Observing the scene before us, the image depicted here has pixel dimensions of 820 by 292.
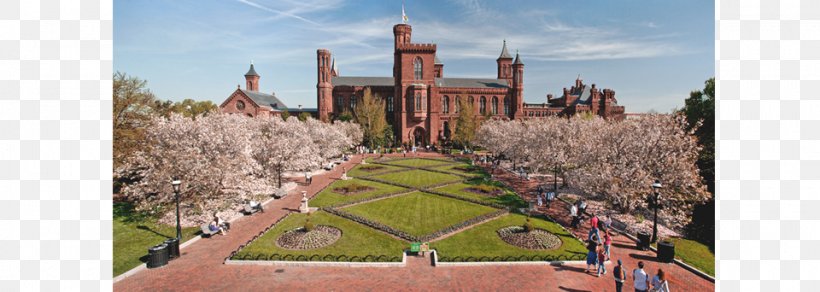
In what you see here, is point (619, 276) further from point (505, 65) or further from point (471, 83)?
point (505, 65)

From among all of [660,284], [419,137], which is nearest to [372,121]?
[419,137]

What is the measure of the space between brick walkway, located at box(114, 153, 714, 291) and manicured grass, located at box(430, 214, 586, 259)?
1.18 m

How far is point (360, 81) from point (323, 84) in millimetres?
8951

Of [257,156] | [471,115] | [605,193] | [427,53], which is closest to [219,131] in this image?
[257,156]

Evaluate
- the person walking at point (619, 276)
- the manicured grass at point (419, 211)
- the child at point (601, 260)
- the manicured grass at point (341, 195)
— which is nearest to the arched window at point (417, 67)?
the manicured grass at point (341, 195)

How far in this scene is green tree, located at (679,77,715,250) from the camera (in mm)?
17927

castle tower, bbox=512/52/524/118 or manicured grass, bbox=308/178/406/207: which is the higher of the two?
castle tower, bbox=512/52/524/118

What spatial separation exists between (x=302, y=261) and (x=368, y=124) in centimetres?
5008

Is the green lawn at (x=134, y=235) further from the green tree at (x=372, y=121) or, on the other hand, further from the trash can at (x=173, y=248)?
the green tree at (x=372, y=121)

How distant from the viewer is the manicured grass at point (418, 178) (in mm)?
29594

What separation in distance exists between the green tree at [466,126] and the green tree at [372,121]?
13.8 m

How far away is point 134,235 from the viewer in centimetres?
1617

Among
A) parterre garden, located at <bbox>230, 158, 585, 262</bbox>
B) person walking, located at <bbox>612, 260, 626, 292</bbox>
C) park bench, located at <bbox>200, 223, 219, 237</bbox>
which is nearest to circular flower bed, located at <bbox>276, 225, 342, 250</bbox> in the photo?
parterre garden, located at <bbox>230, 158, 585, 262</bbox>

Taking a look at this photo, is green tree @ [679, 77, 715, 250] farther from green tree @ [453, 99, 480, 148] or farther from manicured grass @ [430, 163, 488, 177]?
green tree @ [453, 99, 480, 148]
